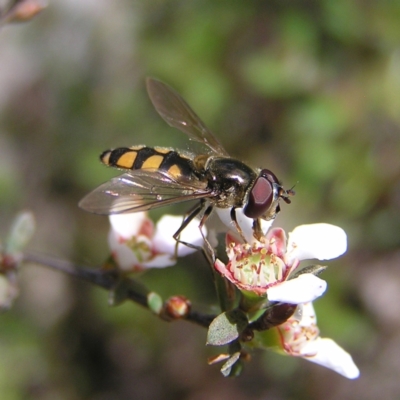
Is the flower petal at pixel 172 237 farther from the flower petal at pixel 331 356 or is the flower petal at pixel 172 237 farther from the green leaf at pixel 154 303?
the flower petal at pixel 331 356

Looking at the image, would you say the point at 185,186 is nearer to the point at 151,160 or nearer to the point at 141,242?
the point at 151,160

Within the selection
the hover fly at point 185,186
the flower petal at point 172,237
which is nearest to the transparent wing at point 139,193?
the hover fly at point 185,186

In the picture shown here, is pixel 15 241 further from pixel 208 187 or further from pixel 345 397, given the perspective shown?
pixel 345 397

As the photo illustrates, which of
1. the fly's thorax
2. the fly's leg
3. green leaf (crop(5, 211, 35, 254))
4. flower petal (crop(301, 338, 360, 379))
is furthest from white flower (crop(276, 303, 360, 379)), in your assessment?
green leaf (crop(5, 211, 35, 254))

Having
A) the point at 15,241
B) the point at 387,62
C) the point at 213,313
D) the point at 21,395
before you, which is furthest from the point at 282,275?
the point at 21,395

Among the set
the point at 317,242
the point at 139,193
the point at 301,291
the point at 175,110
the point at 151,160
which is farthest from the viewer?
the point at 175,110

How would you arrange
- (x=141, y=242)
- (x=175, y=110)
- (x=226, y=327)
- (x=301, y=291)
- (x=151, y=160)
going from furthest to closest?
(x=175, y=110) → (x=141, y=242) → (x=151, y=160) → (x=226, y=327) → (x=301, y=291)

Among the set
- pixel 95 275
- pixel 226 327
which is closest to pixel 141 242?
pixel 95 275
